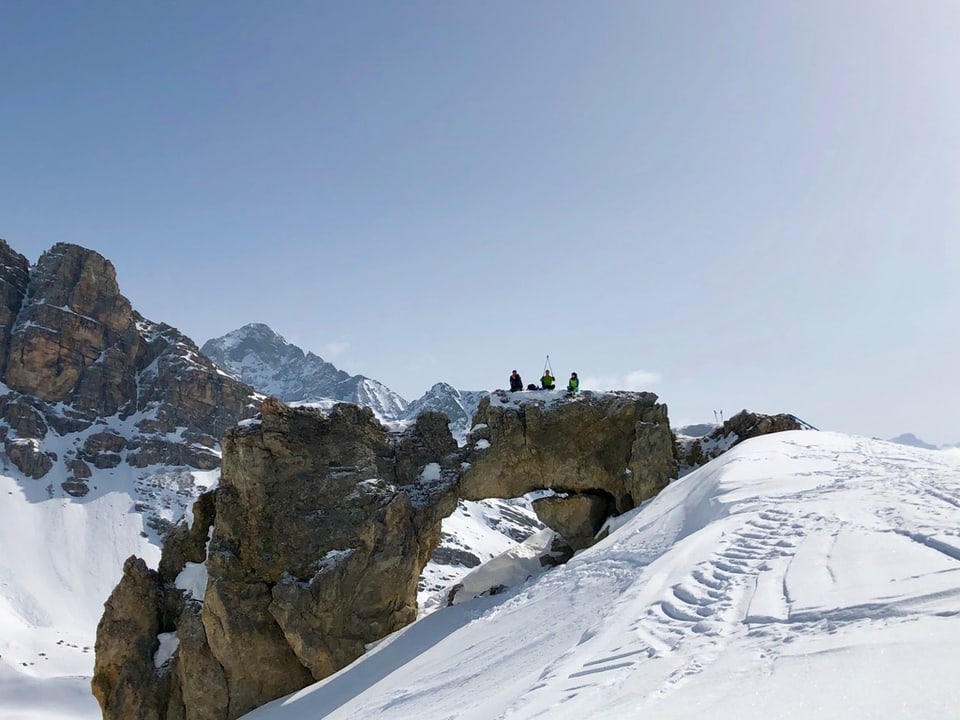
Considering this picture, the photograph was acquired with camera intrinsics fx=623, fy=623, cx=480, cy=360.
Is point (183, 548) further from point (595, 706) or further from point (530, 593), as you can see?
point (595, 706)

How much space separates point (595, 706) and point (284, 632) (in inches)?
796

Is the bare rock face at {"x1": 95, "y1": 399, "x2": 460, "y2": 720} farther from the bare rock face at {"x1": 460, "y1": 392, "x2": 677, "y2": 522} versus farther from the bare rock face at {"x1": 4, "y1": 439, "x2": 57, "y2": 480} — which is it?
the bare rock face at {"x1": 4, "y1": 439, "x2": 57, "y2": 480}

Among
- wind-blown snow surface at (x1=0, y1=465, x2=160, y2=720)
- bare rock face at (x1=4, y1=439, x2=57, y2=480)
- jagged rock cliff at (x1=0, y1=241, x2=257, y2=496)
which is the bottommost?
wind-blown snow surface at (x1=0, y1=465, x2=160, y2=720)

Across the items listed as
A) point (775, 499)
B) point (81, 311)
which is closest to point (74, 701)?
point (775, 499)

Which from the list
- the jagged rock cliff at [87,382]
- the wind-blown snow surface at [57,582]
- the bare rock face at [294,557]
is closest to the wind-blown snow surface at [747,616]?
the bare rock face at [294,557]

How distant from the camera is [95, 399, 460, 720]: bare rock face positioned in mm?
23344

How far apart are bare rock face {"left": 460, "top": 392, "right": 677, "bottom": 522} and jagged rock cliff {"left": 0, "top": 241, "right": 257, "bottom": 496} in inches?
5191

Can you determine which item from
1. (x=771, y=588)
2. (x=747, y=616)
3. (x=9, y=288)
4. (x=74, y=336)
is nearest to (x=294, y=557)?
(x=771, y=588)

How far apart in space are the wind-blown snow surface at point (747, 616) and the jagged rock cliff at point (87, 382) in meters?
144

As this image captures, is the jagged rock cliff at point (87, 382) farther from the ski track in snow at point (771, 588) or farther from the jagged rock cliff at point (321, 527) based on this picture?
the ski track in snow at point (771, 588)

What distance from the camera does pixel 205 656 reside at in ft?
78.2

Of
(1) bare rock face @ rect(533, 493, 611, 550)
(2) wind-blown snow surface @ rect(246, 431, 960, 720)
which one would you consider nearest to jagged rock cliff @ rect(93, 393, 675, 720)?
(1) bare rock face @ rect(533, 493, 611, 550)

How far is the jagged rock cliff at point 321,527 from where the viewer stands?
23469 millimetres

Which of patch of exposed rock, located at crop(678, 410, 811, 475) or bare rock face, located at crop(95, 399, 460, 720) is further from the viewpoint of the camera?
patch of exposed rock, located at crop(678, 410, 811, 475)
